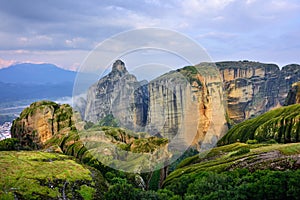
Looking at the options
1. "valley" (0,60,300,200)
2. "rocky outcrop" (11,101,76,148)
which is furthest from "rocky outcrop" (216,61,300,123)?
"rocky outcrop" (11,101,76,148)

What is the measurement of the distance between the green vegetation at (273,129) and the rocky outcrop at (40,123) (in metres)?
40.0

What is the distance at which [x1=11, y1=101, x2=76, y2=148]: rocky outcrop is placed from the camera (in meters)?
71.4

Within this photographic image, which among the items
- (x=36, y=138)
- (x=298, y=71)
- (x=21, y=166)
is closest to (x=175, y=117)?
(x=21, y=166)

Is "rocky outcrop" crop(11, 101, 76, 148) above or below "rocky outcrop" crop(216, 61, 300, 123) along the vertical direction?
below

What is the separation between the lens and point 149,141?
45469mm

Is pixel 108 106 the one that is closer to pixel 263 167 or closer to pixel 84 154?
pixel 84 154

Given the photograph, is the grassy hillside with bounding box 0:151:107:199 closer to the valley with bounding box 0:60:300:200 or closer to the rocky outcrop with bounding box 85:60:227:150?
the valley with bounding box 0:60:300:200

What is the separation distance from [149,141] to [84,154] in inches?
378

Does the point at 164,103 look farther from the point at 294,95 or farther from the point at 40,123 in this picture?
the point at 294,95

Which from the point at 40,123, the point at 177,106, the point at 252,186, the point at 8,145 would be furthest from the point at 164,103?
the point at 40,123

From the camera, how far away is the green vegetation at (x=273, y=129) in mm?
62062

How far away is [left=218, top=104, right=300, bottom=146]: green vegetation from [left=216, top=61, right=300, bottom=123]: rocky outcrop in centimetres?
10189

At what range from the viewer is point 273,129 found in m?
67.4

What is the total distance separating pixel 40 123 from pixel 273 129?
174 ft
